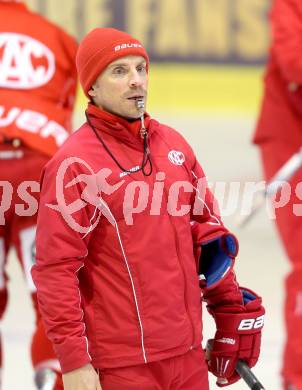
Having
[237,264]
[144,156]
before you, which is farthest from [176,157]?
[237,264]

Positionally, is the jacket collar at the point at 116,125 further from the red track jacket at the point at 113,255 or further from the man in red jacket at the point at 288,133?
the man in red jacket at the point at 288,133

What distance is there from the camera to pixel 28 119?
3.52m

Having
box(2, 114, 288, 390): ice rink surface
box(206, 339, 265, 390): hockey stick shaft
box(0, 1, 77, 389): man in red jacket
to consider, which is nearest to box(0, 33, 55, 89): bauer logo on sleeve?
box(0, 1, 77, 389): man in red jacket

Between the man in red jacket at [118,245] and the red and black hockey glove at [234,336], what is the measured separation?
0.34 feet

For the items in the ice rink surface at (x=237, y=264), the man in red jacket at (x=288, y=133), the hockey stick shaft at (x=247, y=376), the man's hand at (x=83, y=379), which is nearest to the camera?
the man's hand at (x=83, y=379)

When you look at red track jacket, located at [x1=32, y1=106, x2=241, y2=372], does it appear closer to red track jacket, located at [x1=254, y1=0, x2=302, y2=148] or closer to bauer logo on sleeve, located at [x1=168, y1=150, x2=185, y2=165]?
bauer logo on sleeve, located at [x1=168, y1=150, x2=185, y2=165]

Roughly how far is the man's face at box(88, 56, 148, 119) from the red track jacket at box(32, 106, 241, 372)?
29mm

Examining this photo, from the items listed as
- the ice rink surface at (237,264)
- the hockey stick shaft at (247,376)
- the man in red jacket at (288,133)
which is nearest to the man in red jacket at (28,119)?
the ice rink surface at (237,264)

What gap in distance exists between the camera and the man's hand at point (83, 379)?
244 cm

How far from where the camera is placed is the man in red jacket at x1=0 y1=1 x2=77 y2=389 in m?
3.48

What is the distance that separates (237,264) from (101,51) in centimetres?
299

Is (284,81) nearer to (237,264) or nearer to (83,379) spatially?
(237,264)

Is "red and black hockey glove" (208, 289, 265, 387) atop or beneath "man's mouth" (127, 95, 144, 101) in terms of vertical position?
beneath

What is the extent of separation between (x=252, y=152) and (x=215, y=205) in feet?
14.9
